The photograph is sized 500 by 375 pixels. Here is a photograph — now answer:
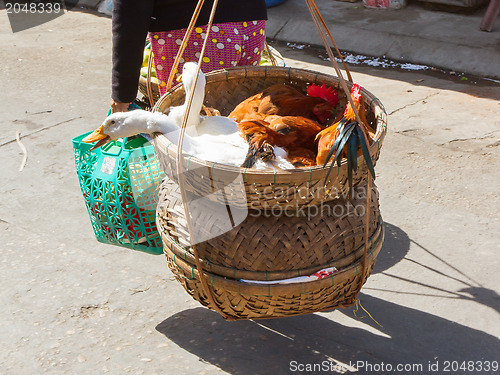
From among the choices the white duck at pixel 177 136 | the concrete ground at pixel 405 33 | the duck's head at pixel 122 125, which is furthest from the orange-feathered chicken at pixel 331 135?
the concrete ground at pixel 405 33

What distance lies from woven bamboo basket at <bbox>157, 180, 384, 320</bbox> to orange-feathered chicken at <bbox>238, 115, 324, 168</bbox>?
0.24m

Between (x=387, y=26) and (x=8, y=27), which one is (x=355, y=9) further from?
(x=8, y=27)

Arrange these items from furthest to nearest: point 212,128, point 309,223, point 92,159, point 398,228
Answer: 1. point 398,228
2. point 92,159
3. point 212,128
4. point 309,223

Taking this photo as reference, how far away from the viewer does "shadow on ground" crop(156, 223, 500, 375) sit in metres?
2.23

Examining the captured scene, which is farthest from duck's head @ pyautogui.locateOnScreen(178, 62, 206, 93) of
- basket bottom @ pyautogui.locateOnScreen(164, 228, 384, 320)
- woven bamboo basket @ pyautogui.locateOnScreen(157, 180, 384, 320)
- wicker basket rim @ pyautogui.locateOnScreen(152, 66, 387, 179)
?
basket bottom @ pyautogui.locateOnScreen(164, 228, 384, 320)

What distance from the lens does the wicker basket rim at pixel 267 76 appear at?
176 cm

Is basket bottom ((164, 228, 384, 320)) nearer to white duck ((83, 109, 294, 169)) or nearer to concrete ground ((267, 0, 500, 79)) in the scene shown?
white duck ((83, 109, 294, 169))

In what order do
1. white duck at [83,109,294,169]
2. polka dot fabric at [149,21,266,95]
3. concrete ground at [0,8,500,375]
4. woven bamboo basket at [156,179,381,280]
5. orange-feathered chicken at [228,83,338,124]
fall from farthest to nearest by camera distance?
polka dot fabric at [149,21,266,95] < orange-feathered chicken at [228,83,338,124] < concrete ground at [0,8,500,375] < white duck at [83,109,294,169] < woven bamboo basket at [156,179,381,280]

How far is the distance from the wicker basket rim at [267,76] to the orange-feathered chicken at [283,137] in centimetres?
25

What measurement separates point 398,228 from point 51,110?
2870 millimetres

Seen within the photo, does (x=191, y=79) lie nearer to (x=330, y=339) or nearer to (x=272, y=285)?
(x=272, y=285)

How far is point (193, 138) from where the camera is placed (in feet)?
6.90

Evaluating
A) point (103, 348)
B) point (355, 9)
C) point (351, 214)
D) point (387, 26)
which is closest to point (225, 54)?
point (351, 214)

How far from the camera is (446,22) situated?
5891 millimetres
